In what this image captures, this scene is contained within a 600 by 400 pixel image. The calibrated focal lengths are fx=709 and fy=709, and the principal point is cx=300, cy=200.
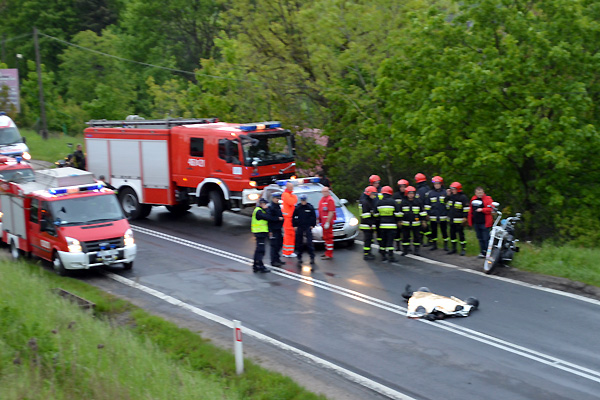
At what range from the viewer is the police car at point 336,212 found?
17438mm

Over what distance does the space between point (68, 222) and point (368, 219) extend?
668 cm

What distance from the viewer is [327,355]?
34.3ft

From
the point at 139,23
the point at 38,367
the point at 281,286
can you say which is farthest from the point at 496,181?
the point at 139,23

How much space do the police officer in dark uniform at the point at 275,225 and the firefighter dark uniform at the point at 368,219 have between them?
1933 mm

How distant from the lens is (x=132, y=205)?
22.4 meters

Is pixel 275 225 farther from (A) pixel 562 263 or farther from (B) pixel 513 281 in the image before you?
(A) pixel 562 263

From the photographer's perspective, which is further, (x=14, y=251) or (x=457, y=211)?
(x=14, y=251)

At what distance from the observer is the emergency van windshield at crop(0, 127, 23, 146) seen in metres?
28.3

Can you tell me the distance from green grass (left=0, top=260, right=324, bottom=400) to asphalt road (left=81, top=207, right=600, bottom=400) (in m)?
0.76

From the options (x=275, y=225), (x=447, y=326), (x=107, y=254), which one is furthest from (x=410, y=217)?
(x=107, y=254)

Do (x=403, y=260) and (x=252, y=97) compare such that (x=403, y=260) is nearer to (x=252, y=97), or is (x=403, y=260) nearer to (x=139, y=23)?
(x=252, y=97)

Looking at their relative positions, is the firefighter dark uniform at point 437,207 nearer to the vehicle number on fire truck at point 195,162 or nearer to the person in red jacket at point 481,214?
the person in red jacket at point 481,214

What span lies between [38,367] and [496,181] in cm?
1711

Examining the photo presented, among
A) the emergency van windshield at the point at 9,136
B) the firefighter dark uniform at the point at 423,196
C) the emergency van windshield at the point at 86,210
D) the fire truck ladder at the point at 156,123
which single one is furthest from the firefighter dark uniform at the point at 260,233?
the emergency van windshield at the point at 9,136
